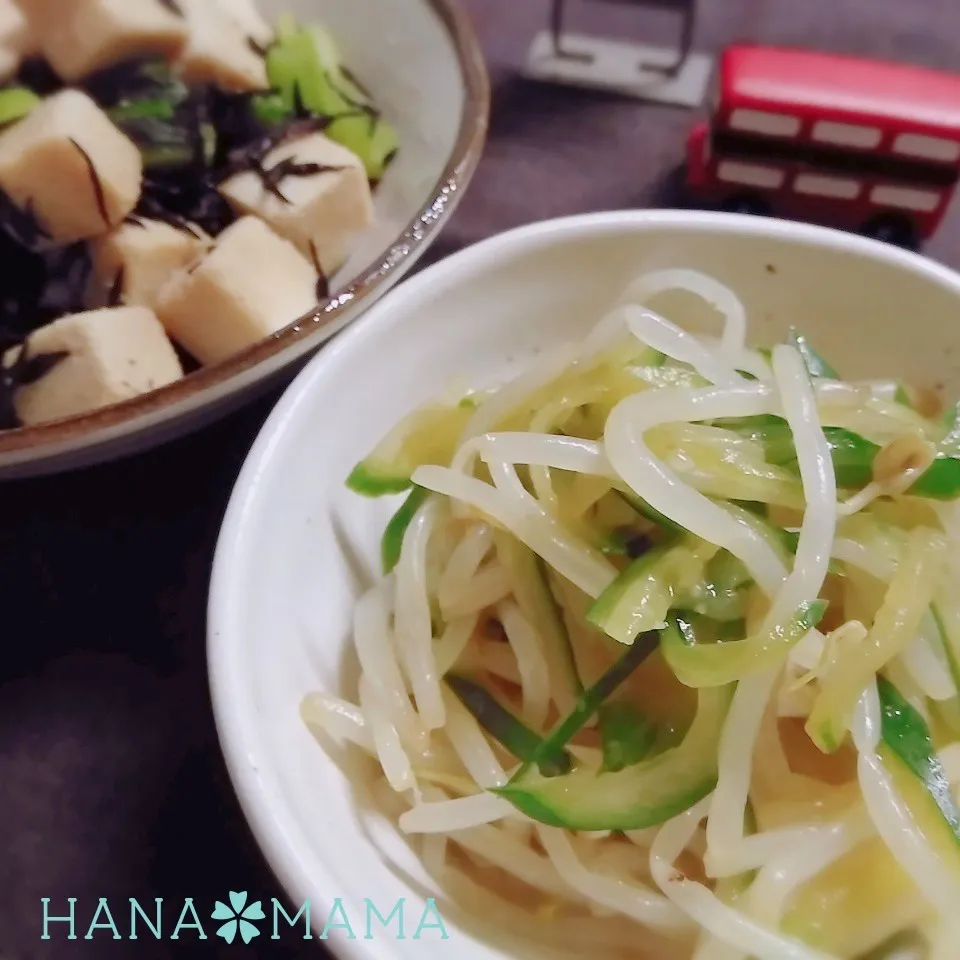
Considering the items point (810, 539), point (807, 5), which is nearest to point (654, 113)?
point (807, 5)

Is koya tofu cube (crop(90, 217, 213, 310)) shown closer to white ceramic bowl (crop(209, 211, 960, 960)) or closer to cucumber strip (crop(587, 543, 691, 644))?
white ceramic bowl (crop(209, 211, 960, 960))

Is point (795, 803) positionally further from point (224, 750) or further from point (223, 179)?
point (223, 179)

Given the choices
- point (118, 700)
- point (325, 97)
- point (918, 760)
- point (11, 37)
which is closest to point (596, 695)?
point (918, 760)

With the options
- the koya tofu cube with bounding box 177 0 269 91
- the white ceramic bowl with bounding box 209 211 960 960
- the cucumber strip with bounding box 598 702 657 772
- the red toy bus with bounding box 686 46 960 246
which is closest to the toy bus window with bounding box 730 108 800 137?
the red toy bus with bounding box 686 46 960 246

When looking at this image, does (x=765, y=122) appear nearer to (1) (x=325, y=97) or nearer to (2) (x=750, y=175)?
(2) (x=750, y=175)

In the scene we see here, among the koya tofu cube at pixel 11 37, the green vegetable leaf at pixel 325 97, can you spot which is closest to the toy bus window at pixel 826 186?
the green vegetable leaf at pixel 325 97
